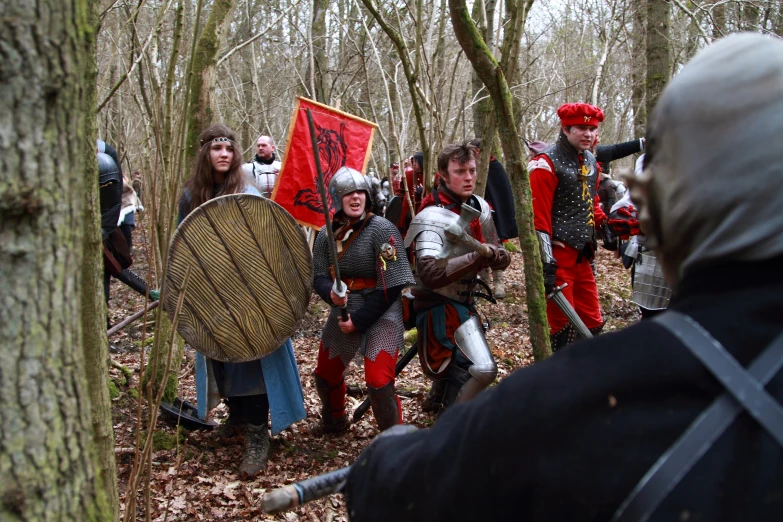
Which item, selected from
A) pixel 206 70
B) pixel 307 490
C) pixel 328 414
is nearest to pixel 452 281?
pixel 328 414

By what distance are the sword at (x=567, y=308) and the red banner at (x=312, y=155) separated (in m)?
1.59

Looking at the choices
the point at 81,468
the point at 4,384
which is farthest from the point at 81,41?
the point at 81,468

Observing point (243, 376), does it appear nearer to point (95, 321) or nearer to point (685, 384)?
point (95, 321)

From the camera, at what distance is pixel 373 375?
143 inches

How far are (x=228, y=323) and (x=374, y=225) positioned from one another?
96cm

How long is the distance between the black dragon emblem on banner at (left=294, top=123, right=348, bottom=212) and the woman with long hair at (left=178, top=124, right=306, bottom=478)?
44.3 inches

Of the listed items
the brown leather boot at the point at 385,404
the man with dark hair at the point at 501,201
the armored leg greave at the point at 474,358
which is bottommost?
the brown leather boot at the point at 385,404

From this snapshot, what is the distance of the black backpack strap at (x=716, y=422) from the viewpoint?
79 cm

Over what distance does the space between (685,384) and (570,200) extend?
373 centimetres

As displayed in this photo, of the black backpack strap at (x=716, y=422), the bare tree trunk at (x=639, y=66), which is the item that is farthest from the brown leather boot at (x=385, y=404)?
the bare tree trunk at (x=639, y=66)

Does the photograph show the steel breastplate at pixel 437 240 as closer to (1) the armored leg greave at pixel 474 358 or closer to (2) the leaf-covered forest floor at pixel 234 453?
(1) the armored leg greave at pixel 474 358

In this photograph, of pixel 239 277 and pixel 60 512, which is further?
pixel 239 277

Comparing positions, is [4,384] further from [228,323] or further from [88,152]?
[228,323]

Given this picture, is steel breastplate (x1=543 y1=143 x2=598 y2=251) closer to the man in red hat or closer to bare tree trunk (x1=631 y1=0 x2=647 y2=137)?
the man in red hat
